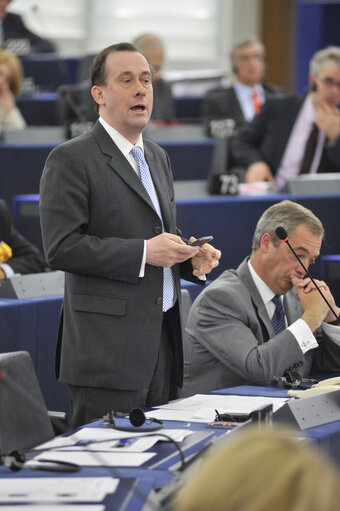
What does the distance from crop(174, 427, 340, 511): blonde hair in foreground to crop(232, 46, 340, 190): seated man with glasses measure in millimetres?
4502

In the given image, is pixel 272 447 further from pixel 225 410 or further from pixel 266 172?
pixel 266 172

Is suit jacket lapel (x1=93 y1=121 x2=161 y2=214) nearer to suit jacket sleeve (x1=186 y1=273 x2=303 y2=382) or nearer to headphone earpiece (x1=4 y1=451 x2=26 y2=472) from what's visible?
Answer: suit jacket sleeve (x1=186 y1=273 x2=303 y2=382)

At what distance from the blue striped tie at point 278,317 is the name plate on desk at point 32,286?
3.01 feet

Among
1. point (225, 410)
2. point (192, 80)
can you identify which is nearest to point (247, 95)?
point (192, 80)

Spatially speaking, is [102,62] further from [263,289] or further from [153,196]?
[263,289]

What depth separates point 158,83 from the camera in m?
8.02

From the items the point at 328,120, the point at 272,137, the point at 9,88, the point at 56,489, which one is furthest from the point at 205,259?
the point at 9,88

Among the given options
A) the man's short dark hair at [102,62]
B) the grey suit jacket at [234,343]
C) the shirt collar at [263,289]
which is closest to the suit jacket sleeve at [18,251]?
the grey suit jacket at [234,343]

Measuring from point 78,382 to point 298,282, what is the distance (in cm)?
82

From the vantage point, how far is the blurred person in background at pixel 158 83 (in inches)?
298

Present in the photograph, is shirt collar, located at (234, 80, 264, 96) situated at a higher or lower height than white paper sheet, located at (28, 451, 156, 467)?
higher

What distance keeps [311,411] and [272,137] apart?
3.59 m

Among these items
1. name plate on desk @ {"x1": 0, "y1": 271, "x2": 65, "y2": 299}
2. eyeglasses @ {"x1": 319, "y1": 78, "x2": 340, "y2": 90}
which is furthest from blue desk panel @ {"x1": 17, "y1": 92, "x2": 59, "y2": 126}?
name plate on desk @ {"x1": 0, "y1": 271, "x2": 65, "y2": 299}

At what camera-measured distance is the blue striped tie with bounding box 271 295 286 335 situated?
10.6 ft
